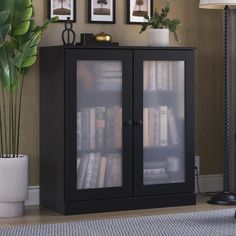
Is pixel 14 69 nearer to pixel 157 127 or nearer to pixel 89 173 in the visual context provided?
pixel 89 173

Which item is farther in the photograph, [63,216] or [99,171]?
[99,171]

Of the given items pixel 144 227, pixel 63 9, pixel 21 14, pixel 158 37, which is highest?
pixel 63 9

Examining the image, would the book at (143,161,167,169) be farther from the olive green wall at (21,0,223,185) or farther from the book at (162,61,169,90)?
the olive green wall at (21,0,223,185)

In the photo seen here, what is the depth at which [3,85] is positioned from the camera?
17.6 feet

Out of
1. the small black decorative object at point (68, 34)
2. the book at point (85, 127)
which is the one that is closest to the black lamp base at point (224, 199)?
the book at point (85, 127)

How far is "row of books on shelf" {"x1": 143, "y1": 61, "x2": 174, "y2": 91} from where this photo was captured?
18.8 ft

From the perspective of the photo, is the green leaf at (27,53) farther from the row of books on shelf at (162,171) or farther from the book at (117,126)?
the row of books on shelf at (162,171)

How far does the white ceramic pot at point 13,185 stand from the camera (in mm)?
5352

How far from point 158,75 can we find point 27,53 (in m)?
1.03

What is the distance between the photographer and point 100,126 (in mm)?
5590

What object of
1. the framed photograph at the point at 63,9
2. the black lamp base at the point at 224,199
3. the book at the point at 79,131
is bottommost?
the black lamp base at the point at 224,199

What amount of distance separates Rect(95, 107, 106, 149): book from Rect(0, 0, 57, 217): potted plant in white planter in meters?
0.53

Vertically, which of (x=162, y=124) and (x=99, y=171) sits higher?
(x=162, y=124)

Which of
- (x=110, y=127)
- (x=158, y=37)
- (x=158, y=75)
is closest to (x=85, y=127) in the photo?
(x=110, y=127)
